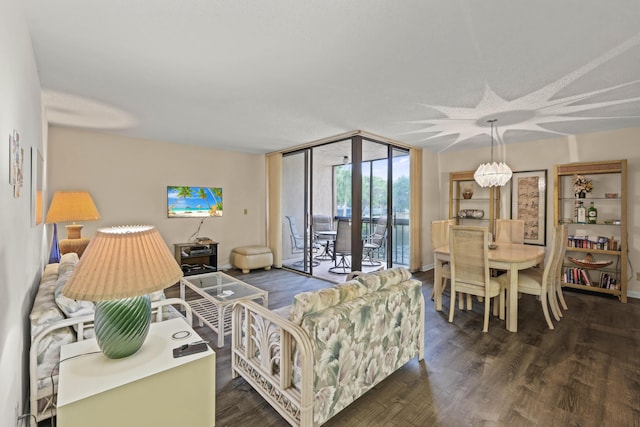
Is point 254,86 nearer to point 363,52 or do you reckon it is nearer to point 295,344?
point 363,52

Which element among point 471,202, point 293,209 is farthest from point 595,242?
point 293,209

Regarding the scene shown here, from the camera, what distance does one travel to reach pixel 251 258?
5.54 m

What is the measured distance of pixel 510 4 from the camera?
5.38 feet

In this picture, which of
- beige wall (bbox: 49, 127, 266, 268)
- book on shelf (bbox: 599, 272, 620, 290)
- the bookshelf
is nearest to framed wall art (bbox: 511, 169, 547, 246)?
the bookshelf

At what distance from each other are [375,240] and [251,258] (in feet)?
7.77

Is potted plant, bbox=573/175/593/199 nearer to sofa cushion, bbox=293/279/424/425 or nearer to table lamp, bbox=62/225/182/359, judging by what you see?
sofa cushion, bbox=293/279/424/425

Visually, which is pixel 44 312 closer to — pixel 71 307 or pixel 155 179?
pixel 71 307

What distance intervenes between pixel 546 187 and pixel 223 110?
4.96m

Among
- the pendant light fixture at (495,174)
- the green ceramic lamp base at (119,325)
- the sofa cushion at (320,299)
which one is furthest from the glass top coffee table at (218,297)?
the pendant light fixture at (495,174)

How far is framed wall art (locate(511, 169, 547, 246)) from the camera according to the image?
4.86m

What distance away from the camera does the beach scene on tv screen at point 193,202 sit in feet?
17.1

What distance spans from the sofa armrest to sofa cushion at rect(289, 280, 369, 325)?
7cm

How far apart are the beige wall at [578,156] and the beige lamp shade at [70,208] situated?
5.39 m

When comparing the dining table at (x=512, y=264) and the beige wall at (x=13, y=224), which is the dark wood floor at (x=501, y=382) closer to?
the dining table at (x=512, y=264)
